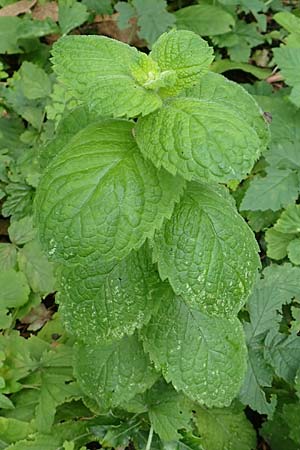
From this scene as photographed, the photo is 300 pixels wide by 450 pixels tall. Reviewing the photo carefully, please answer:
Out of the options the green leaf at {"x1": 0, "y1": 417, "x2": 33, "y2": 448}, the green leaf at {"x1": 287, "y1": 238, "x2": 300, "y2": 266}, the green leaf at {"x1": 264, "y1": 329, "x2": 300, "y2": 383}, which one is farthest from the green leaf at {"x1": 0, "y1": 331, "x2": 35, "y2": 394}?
the green leaf at {"x1": 287, "y1": 238, "x2": 300, "y2": 266}

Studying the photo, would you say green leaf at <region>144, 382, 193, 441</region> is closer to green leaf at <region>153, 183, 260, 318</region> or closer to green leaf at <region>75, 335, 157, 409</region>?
green leaf at <region>75, 335, 157, 409</region>

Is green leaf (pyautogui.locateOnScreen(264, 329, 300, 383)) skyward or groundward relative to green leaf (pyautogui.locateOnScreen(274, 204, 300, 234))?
groundward

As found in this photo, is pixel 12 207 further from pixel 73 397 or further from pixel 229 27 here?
pixel 229 27

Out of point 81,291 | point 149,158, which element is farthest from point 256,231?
point 149,158

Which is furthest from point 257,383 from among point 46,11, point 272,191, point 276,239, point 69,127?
point 46,11

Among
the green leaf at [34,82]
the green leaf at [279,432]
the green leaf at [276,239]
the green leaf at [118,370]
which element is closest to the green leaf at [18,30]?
the green leaf at [34,82]

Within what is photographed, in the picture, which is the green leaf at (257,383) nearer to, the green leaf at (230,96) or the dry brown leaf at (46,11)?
the green leaf at (230,96)
